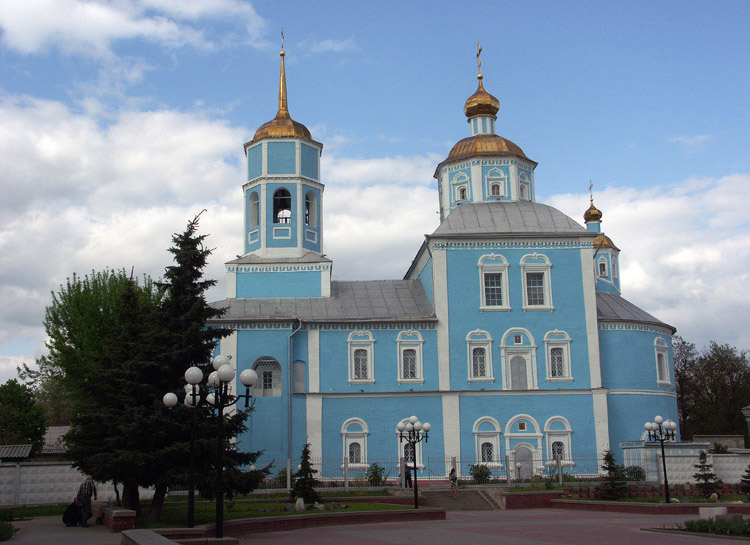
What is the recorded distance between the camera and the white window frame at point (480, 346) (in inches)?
1217

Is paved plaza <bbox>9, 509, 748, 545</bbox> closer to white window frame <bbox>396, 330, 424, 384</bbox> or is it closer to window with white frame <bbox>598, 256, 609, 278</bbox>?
white window frame <bbox>396, 330, 424, 384</bbox>

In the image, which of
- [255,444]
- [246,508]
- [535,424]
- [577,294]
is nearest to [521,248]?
[577,294]

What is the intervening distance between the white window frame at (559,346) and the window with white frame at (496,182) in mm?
6993

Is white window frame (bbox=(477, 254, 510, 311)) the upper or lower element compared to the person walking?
upper

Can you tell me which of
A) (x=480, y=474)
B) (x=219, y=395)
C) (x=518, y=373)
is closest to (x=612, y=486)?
(x=480, y=474)

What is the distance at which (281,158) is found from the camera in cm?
3384

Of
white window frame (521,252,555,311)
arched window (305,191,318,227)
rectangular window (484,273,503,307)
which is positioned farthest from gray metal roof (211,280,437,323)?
white window frame (521,252,555,311)

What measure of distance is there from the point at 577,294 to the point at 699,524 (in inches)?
718

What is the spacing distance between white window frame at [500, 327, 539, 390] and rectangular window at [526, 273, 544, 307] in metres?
1.29

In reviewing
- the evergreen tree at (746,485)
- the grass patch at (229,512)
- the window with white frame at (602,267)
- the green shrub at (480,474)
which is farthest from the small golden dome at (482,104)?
the grass patch at (229,512)

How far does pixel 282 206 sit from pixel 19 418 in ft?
63.9

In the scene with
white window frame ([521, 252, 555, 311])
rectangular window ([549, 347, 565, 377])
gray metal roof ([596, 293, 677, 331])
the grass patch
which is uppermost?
white window frame ([521, 252, 555, 311])

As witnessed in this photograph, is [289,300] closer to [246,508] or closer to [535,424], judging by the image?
[535,424]

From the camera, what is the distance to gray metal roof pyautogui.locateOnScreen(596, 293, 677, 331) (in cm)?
3228
